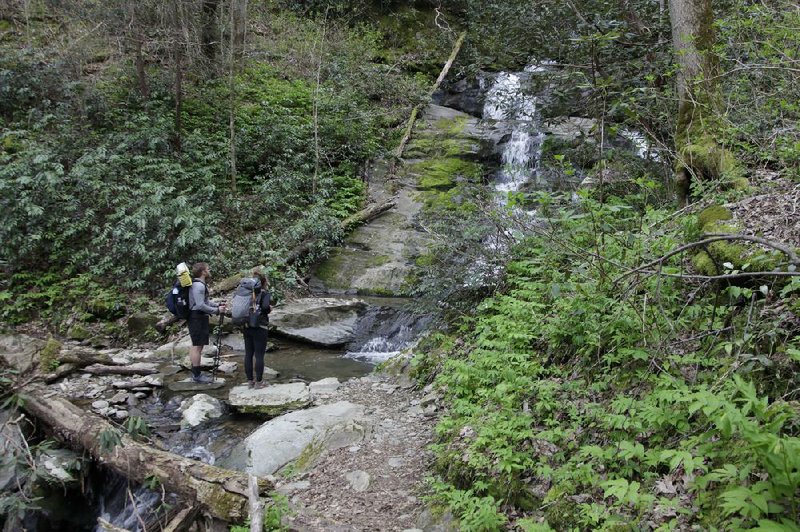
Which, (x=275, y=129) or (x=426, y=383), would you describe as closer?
(x=426, y=383)

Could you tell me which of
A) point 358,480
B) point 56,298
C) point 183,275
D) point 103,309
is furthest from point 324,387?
point 56,298

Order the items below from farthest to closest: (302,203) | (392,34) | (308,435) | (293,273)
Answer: (392,34) → (302,203) → (293,273) → (308,435)

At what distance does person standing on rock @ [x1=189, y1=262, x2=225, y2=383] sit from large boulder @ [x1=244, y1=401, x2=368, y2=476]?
2568 mm

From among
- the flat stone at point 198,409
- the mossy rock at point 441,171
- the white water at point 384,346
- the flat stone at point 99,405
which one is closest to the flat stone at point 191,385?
the flat stone at point 198,409

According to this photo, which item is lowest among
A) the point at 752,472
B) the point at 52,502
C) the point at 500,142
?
the point at 52,502

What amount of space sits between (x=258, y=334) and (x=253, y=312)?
0.44 metres

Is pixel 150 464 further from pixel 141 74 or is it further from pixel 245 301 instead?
pixel 141 74

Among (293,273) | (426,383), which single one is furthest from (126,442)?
(293,273)

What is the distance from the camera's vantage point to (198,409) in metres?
7.04

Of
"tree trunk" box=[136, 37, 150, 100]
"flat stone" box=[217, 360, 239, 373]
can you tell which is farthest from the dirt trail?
"tree trunk" box=[136, 37, 150, 100]

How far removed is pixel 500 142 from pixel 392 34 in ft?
29.5

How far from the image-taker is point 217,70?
1527 centimetres

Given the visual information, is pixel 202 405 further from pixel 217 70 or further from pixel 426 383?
pixel 217 70

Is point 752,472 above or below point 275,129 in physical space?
below
